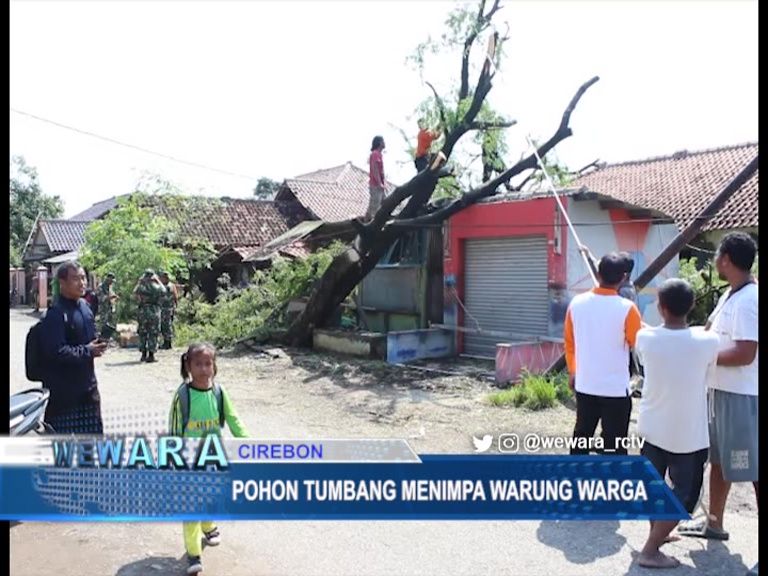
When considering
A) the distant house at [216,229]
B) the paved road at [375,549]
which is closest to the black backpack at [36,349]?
A: the paved road at [375,549]

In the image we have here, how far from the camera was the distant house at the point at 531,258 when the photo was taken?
9844mm

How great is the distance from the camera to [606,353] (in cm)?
399

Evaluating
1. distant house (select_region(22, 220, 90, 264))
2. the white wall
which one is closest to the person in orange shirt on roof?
the white wall

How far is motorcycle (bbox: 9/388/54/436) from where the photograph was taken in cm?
407

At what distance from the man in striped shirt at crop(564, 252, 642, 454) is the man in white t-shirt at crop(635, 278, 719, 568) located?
1.29 ft

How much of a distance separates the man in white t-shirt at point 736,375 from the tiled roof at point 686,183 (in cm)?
1176

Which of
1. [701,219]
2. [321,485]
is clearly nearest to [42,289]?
[701,219]

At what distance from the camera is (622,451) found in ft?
12.9

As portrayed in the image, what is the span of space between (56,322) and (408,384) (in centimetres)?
568

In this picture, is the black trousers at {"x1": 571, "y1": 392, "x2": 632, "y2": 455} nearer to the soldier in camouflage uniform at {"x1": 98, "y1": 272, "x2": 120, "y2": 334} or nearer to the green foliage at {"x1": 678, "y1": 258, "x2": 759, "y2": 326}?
the green foliage at {"x1": 678, "y1": 258, "x2": 759, "y2": 326}

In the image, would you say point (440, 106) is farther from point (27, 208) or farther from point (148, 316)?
point (27, 208)

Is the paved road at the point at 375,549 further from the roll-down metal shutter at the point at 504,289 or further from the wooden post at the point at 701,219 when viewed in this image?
the roll-down metal shutter at the point at 504,289

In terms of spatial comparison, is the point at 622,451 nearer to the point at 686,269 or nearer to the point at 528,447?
the point at 528,447

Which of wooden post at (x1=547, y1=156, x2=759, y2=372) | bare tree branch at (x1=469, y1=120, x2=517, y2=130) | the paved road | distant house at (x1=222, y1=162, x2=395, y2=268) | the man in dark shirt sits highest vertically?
distant house at (x1=222, y1=162, x2=395, y2=268)
